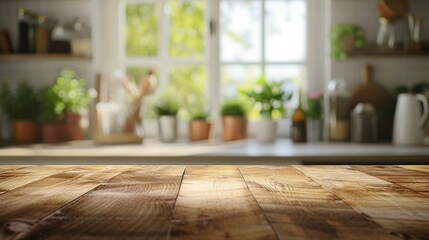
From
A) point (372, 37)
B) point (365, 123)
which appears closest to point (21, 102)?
point (365, 123)

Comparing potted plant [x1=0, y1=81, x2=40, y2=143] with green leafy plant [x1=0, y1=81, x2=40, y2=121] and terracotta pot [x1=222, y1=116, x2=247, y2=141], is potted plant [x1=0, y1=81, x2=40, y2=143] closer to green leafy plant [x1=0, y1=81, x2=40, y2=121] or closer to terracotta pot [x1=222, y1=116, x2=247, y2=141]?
green leafy plant [x1=0, y1=81, x2=40, y2=121]

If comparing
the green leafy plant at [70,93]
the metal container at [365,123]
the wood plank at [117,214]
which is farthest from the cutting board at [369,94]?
the wood plank at [117,214]

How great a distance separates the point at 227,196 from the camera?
757 millimetres

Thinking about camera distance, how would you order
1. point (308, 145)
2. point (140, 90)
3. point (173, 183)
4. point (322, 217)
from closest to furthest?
point (322, 217)
point (173, 183)
point (308, 145)
point (140, 90)

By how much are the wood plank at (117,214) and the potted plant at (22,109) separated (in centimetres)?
220

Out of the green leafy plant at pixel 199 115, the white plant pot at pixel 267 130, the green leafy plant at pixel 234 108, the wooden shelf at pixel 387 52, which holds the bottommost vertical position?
the white plant pot at pixel 267 130

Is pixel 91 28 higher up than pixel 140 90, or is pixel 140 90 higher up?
pixel 91 28

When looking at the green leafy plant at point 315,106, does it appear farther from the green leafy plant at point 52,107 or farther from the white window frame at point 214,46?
the green leafy plant at point 52,107

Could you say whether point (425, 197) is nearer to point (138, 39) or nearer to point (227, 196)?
point (227, 196)

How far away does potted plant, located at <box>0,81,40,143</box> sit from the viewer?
290 cm

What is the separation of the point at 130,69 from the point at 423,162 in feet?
6.27

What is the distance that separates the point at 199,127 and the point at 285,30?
34.7 inches

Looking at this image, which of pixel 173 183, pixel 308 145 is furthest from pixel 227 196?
pixel 308 145

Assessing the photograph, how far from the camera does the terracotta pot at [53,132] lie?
9.23 feet
